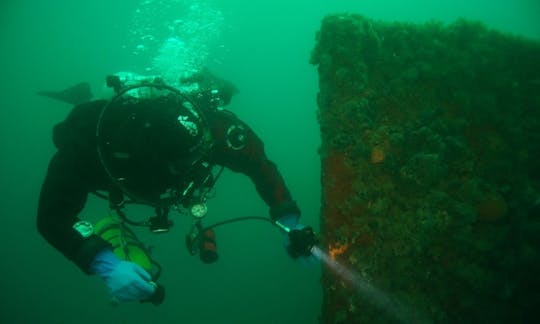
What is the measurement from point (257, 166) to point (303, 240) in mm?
→ 1008

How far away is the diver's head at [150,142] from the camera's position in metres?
2.77

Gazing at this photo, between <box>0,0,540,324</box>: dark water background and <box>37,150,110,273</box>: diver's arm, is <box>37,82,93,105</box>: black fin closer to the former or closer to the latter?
<box>37,150,110,273</box>: diver's arm

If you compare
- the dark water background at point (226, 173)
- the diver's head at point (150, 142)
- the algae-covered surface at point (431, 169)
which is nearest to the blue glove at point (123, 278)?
the diver's head at point (150, 142)

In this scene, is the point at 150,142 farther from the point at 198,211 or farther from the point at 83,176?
the point at 198,211

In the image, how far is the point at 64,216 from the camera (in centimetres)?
279

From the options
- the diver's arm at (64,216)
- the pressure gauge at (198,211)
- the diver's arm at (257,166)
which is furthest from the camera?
the diver's arm at (257,166)

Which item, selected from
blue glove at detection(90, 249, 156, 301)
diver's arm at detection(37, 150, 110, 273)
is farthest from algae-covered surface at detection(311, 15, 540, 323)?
diver's arm at detection(37, 150, 110, 273)

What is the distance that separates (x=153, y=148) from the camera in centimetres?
278

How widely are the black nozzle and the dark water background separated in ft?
8.01

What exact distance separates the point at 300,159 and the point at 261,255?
96.9ft

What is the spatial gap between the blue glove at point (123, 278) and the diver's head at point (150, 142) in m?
0.55

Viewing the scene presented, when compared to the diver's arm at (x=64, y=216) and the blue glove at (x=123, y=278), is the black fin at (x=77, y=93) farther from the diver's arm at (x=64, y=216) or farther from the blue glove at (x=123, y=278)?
the blue glove at (x=123, y=278)

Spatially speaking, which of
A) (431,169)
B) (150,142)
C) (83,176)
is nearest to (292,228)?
(431,169)

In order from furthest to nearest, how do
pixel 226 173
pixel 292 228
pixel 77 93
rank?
pixel 226 173
pixel 77 93
pixel 292 228
